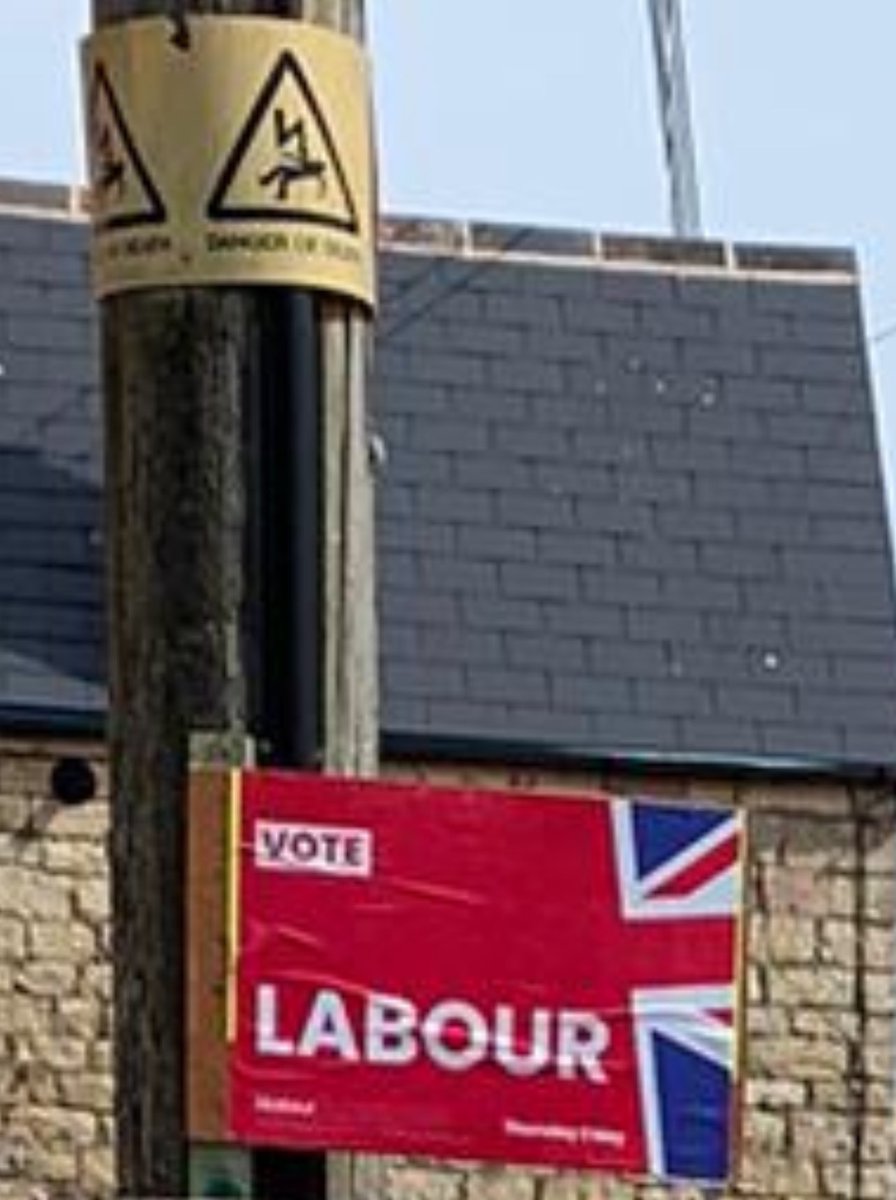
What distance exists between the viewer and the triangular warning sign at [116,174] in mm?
5398

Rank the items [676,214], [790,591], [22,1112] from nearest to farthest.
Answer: [22,1112] < [790,591] < [676,214]

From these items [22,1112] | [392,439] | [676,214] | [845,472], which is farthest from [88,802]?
[676,214]

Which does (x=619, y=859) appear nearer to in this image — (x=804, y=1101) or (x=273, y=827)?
(x=273, y=827)

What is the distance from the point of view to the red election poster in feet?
17.1

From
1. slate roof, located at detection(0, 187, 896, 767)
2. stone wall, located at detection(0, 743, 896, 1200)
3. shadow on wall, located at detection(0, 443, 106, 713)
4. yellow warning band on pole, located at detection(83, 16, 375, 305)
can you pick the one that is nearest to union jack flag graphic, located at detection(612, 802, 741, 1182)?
yellow warning band on pole, located at detection(83, 16, 375, 305)

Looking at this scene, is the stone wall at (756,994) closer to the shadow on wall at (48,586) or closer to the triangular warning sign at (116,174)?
the shadow on wall at (48,586)

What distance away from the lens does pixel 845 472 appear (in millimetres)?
19203

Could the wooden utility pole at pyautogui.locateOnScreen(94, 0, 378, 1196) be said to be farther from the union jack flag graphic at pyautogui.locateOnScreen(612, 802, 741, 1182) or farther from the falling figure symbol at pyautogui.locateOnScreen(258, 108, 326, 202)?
the union jack flag graphic at pyautogui.locateOnScreen(612, 802, 741, 1182)

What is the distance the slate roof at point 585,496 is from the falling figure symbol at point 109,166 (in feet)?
39.3

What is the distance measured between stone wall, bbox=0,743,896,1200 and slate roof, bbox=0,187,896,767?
265 millimetres

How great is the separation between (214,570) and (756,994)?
12340 millimetres

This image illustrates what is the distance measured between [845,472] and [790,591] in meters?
0.70

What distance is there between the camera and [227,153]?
5367 mm

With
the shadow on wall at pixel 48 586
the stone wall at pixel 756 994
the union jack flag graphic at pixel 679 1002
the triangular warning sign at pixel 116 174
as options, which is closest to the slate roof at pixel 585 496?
the shadow on wall at pixel 48 586
